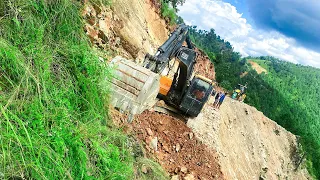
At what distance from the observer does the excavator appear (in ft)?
24.0

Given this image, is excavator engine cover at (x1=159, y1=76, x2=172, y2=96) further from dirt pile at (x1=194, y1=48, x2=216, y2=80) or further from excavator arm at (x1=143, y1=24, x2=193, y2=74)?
dirt pile at (x1=194, y1=48, x2=216, y2=80)

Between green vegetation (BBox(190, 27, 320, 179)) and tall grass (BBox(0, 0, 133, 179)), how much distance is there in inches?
1580

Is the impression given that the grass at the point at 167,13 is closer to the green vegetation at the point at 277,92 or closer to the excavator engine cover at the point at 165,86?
the excavator engine cover at the point at 165,86

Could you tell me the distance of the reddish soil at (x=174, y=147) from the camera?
7.25 metres

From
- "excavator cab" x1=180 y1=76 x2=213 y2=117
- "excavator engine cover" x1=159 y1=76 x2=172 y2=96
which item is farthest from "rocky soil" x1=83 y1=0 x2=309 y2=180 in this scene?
"excavator engine cover" x1=159 y1=76 x2=172 y2=96

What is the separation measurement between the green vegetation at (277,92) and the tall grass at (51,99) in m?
40.1

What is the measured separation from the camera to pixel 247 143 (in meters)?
21.2

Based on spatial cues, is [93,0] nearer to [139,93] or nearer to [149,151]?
[139,93]

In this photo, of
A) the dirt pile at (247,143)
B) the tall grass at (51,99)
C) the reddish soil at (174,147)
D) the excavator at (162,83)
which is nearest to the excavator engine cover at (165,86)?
the excavator at (162,83)

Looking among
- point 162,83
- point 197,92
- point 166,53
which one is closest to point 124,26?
point 162,83

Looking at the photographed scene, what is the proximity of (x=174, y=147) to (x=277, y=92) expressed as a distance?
345 feet

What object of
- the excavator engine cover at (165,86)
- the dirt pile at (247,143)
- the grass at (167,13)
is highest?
the grass at (167,13)

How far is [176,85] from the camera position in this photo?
1177 cm

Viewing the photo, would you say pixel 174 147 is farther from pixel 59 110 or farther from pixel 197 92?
pixel 59 110
